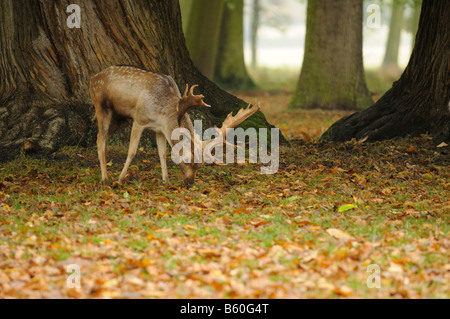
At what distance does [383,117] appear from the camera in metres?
Result: 12.1

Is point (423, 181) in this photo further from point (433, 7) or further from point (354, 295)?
point (354, 295)

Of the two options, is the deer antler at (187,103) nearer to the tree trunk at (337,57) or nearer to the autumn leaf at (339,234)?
the autumn leaf at (339,234)

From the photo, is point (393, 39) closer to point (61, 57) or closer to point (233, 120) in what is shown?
point (61, 57)

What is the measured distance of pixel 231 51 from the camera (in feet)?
86.9

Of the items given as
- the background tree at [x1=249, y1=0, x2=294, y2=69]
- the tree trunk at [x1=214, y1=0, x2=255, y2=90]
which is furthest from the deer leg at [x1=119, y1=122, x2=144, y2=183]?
→ the background tree at [x1=249, y1=0, x2=294, y2=69]

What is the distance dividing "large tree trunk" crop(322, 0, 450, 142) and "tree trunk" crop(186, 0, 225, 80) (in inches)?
444

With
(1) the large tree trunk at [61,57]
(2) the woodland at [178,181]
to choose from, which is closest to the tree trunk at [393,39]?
(2) the woodland at [178,181]

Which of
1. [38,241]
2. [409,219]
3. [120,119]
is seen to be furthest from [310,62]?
[38,241]

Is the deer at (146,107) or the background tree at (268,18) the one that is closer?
the deer at (146,107)

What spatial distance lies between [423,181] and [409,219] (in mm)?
2141

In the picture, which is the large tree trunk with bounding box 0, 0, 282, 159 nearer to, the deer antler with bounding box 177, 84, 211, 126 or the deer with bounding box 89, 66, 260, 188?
the deer with bounding box 89, 66, 260, 188

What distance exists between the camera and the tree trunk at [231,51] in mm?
26453

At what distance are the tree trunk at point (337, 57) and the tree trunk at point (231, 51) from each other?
24.8ft

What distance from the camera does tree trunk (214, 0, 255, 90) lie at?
26.5m
